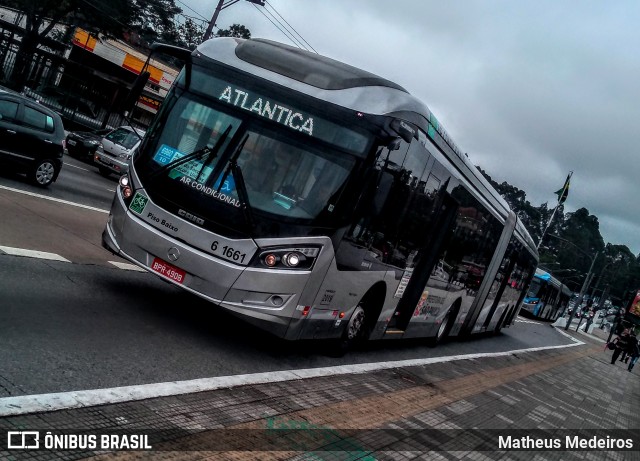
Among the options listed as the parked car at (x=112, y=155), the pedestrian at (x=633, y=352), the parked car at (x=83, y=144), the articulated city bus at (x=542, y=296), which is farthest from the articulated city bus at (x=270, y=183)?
the articulated city bus at (x=542, y=296)

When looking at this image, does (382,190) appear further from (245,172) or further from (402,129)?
(245,172)

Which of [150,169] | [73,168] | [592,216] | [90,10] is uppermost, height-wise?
[592,216]

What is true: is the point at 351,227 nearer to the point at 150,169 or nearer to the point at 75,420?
the point at 150,169

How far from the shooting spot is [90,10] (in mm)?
34094

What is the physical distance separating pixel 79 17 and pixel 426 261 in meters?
30.4

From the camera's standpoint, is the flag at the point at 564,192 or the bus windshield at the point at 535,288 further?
the flag at the point at 564,192

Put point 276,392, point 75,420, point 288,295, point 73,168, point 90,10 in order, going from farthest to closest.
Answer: point 90,10
point 73,168
point 288,295
point 276,392
point 75,420

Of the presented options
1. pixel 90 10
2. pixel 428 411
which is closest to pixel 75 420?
pixel 428 411

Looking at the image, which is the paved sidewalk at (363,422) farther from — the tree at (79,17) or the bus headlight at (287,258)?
the tree at (79,17)

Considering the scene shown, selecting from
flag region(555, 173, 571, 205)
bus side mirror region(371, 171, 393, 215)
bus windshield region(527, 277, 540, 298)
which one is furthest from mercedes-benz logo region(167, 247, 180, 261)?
flag region(555, 173, 571, 205)

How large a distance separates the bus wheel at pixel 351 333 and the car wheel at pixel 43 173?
27.6ft

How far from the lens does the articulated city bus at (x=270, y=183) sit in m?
7.30

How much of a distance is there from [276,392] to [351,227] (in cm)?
225

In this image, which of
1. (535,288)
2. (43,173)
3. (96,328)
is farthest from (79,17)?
(535,288)
